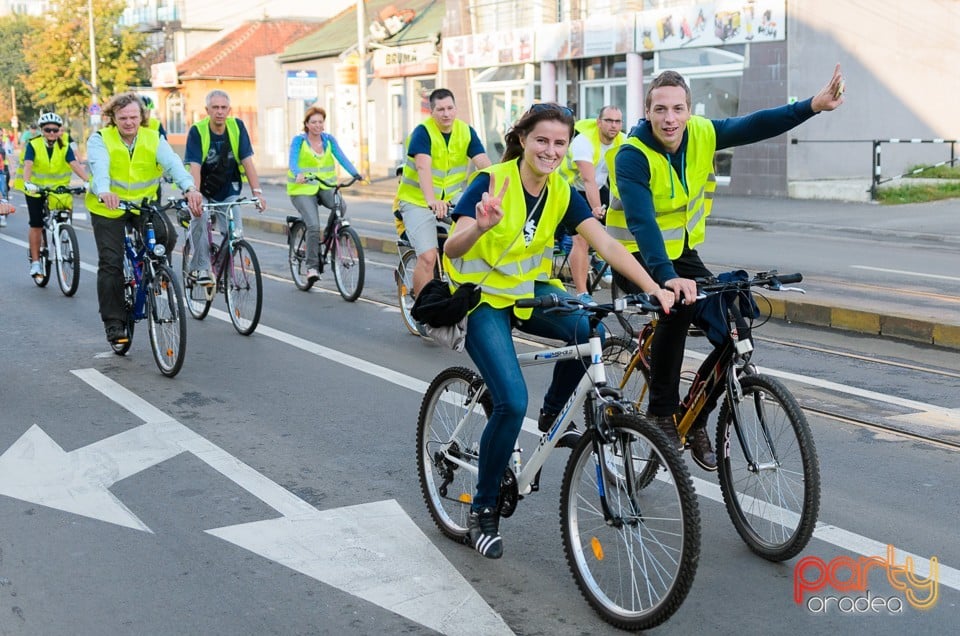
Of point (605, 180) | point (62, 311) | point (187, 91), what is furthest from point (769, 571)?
point (187, 91)

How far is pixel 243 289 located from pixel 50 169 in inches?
155

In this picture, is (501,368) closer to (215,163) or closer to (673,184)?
(673,184)

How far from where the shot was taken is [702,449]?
5125mm

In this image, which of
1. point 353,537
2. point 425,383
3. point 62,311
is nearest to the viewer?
point 353,537

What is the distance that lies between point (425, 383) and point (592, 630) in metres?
4.09

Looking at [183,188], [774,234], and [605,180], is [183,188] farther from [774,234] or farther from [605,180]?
[774,234]

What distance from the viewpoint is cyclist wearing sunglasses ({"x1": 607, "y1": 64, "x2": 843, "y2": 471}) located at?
5023mm

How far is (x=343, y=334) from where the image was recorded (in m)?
10.2

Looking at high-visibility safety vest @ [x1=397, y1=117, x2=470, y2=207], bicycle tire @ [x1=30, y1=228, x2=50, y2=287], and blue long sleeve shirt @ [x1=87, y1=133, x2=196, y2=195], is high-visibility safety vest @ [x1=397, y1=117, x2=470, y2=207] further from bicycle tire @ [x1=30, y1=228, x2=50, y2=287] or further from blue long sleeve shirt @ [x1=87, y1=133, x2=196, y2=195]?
bicycle tire @ [x1=30, y1=228, x2=50, y2=287]

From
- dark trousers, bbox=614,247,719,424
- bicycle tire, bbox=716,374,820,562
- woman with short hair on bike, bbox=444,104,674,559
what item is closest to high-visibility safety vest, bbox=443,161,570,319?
woman with short hair on bike, bbox=444,104,674,559

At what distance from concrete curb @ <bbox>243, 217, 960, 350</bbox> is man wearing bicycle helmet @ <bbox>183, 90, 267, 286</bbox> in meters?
4.59

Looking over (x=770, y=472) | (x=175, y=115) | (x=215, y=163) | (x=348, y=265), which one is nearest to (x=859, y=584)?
(x=770, y=472)

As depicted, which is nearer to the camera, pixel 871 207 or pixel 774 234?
pixel 774 234

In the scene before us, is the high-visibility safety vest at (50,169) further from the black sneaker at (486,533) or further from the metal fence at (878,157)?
the metal fence at (878,157)
